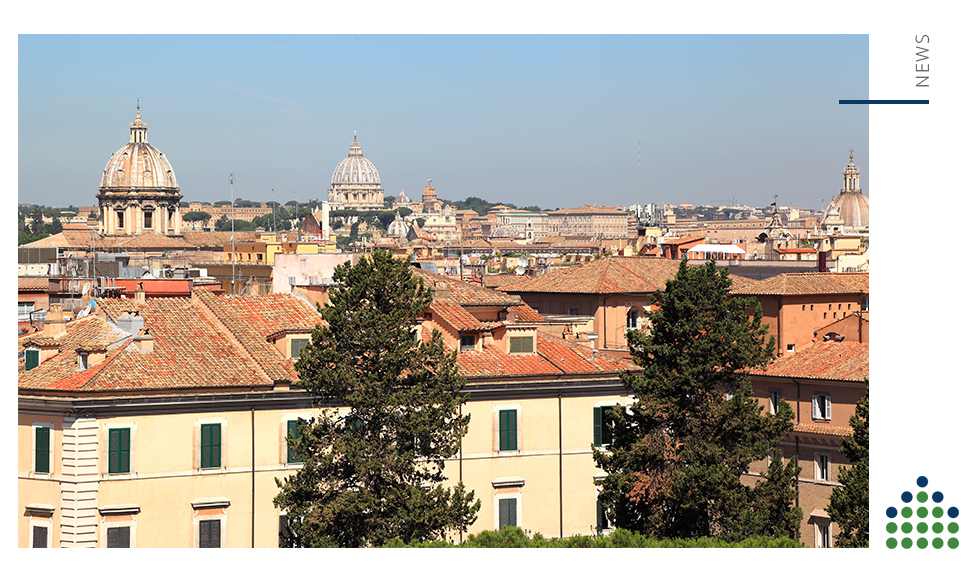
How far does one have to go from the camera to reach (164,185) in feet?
435

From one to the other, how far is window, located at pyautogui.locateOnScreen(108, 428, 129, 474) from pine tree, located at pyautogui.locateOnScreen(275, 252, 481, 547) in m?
2.54

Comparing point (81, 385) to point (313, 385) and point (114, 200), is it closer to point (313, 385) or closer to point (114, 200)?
point (313, 385)

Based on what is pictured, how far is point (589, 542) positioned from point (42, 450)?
8372 millimetres

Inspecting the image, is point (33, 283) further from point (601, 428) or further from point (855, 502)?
point (855, 502)

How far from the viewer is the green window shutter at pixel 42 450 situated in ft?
73.4

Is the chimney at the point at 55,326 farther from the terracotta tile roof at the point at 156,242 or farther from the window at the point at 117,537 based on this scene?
the terracotta tile roof at the point at 156,242

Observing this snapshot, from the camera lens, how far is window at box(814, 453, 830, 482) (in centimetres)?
2812

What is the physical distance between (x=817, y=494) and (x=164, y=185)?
362 ft

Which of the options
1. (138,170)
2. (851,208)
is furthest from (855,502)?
(851,208)

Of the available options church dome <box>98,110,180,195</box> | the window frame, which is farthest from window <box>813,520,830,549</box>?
church dome <box>98,110,180,195</box>

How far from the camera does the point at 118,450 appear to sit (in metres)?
22.4

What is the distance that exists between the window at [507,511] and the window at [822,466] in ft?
21.3

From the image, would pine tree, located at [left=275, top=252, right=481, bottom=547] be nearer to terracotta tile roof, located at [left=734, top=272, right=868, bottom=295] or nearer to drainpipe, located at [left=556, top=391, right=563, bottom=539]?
drainpipe, located at [left=556, top=391, right=563, bottom=539]

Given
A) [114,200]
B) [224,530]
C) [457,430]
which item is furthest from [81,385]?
[114,200]
